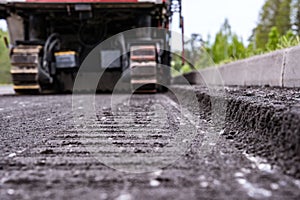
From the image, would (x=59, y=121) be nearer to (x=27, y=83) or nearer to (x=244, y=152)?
(x=244, y=152)

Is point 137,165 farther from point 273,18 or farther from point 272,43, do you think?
point 273,18

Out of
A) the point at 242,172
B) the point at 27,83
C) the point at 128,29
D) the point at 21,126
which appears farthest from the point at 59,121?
the point at 128,29

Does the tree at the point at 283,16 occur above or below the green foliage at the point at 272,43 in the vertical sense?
above

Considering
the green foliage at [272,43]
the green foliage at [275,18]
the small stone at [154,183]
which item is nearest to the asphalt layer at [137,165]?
the small stone at [154,183]

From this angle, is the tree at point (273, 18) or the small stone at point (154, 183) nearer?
the small stone at point (154, 183)

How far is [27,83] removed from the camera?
6.36 m

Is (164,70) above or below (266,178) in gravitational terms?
above

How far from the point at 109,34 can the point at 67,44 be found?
35.2 inches

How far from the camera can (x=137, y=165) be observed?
4.46ft

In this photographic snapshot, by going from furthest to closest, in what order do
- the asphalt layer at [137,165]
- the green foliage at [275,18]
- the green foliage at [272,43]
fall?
the green foliage at [275,18], the green foliage at [272,43], the asphalt layer at [137,165]

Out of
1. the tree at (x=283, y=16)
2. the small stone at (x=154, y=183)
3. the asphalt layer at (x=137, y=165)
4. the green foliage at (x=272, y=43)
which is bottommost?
the small stone at (x=154, y=183)

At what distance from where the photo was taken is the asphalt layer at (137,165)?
108 centimetres

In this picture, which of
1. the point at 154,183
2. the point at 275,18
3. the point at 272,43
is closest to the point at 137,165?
the point at 154,183

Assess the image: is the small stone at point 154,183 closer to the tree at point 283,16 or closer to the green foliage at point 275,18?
the green foliage at point 275,18
